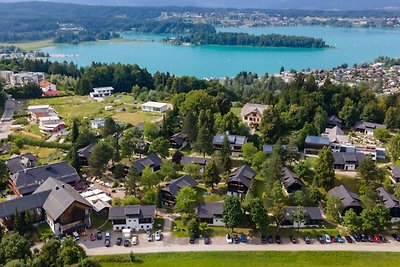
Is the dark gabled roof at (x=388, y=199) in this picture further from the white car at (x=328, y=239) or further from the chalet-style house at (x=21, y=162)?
the chalet-style house at (x=21, y=162)

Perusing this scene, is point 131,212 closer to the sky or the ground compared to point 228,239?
closer to the sky

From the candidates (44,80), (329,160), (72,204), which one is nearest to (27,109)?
(44,80)

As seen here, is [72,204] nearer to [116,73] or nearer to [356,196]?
[356,196]

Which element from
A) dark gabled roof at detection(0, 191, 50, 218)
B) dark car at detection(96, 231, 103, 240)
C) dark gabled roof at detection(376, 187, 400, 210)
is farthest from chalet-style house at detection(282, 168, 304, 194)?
dark gabled roof at detection(0, 191, 50, 218)

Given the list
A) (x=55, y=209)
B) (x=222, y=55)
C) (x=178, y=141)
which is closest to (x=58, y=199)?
(x=55, y=209)

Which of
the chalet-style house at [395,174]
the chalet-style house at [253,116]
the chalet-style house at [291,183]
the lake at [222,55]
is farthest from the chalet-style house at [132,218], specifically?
the lake at [222,55]

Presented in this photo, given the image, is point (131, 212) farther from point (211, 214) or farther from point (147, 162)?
point (147, 162)
